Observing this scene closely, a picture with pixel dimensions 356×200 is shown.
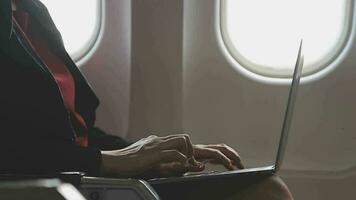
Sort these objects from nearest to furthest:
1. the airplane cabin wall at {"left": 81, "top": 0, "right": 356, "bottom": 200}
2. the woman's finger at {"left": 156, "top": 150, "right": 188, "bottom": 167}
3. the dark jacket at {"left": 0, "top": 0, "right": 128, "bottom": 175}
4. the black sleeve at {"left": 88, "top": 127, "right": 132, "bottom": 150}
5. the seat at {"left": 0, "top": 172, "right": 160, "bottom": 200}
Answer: the seat at {"left": 0, "top": 172, "right": 160, "bottom": 200}, the dark jacket at {"left": 0, "top": 0, "right": 128, "bottom": 175}, the woman's finger at {"left": 156, "top": 150, "right": 188, "bottom": 167}, the black sleeve at {"left": 88, "top": 127, "right": 132, "bottom": 150}, the airplane cabin wall at {"left": 81, "top": 0, "right": 356, "bottom": 200}

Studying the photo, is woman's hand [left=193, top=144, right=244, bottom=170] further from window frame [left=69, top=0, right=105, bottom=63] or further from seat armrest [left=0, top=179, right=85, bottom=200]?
window frame [left=69, top=0, right=105, bottom=63]

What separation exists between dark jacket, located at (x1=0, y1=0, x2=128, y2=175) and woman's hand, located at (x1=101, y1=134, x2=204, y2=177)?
0.04 metres

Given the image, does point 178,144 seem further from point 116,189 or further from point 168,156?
point 116,189

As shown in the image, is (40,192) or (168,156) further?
(168,156)

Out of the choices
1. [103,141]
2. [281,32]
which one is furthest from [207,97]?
[103,141]

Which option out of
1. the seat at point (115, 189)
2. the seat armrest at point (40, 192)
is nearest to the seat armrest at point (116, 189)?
the seat at point (115, 189)

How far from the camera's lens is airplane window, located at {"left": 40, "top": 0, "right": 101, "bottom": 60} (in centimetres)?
191

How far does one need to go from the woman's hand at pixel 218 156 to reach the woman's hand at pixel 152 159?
15 cm

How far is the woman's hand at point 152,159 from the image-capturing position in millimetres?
898

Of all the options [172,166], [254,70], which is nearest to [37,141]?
[172,166]

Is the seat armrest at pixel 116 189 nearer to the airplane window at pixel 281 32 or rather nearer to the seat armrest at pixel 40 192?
the seat armrest at pixel 40 192

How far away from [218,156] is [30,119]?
36 cm

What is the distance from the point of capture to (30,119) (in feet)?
2.86

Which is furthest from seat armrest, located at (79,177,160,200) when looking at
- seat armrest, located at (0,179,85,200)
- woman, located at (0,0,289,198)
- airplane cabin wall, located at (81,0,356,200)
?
airplane cabin wall, located at (81,0,356,200)
